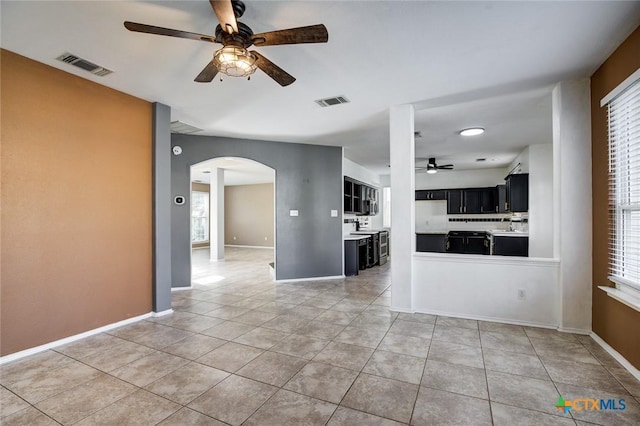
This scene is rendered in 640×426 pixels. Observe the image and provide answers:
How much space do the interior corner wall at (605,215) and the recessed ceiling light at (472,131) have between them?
5.72ft

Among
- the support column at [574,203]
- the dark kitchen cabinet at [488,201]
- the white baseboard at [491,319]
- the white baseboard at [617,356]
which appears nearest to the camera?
the white baseboard at [617,356]

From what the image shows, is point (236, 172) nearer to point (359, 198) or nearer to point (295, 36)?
point (359, 198)

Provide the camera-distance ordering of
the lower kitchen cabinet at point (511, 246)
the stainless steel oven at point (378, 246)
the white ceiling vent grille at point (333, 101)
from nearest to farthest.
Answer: the white ceiling vent grille at point (333, 101)
the lower kitchen cabinet at point (511, 246)
the stainless steel oven at point (378, 246)

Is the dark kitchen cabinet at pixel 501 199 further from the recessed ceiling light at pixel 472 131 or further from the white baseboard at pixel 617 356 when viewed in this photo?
the white baseboard at pixel 617 356

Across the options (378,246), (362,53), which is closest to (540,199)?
(378,246)

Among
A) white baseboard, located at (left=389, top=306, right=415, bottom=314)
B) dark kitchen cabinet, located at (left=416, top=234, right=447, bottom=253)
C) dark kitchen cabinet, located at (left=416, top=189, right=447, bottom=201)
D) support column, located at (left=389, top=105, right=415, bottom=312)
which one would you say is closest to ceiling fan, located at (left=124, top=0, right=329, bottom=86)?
support column, located at (left=389, top=105, right=415, bottom=312)

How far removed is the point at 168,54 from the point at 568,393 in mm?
4182

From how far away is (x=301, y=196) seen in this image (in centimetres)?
600

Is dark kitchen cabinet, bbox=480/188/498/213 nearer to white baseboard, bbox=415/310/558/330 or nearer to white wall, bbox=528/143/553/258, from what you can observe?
white wall, bbox=528/143/553/258

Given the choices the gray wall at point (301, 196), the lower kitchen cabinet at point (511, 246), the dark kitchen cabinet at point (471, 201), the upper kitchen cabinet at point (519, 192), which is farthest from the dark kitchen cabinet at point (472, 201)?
the gray wall at point (301, 196)

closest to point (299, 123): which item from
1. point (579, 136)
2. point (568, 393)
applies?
point (579, 136)

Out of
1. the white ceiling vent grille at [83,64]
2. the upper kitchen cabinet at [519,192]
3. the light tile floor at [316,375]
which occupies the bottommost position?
the light tile floor at [316,375]

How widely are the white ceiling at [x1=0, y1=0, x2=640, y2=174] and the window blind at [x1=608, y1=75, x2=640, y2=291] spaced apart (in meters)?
Answer: 0.54

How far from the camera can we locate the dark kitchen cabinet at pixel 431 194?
8750 millimetres
